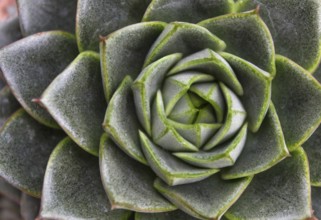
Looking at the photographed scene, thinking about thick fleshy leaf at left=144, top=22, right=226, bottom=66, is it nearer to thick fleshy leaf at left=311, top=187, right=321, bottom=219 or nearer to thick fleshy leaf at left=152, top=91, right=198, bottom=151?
thick fleshy leaf at left=152, top=91, right=198, bottom=151

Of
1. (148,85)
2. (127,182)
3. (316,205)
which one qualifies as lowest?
(316,205)

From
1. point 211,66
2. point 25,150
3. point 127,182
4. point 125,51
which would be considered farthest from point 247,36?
point 25,150

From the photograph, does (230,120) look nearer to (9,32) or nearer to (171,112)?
(171,112)

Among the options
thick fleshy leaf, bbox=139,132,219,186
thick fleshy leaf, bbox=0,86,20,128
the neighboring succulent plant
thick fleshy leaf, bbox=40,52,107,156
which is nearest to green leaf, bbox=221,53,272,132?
the neighboring succulent plant

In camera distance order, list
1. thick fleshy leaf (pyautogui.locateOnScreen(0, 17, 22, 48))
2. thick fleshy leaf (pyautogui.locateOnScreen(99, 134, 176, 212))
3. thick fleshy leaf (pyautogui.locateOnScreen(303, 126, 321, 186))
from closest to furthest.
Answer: thick fleshy leaf (pyautogui.locateOnScreen(99, 134, 176, 212)) < thick fleshy leaf (pyautogui.locateOnScreen(303, 126, 321, 186)) < thick fleshy leaf (pyautogui.locateOnScreen(0, 17, 22, 48))

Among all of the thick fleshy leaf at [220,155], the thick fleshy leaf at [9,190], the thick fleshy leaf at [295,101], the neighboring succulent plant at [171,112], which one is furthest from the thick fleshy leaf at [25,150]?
the thick fleshy leaf at [295,101]
